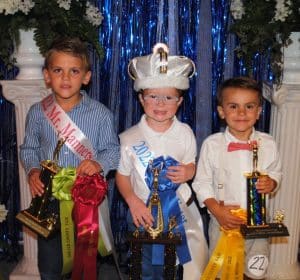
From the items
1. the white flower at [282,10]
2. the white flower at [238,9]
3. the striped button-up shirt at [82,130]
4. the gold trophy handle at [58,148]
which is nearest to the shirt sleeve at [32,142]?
the striped button-up shirt at [82,130]

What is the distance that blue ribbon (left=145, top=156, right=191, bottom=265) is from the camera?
2.26m

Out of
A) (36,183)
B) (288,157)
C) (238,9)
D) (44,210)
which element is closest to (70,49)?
(36,183)

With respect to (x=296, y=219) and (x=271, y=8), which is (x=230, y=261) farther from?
(x=271, y=8)

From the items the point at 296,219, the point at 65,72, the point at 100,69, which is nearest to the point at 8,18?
the point at 65,72

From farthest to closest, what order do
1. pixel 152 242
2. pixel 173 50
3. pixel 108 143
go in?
pixel 173 50, pixel 108 143, pixel 152 242

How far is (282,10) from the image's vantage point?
91.7 inches

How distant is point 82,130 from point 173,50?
84 centimetres

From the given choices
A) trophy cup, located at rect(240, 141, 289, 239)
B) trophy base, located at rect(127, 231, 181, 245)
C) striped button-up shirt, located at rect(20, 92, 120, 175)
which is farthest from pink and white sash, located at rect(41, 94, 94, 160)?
trophy cup, located at rect(240, 141, 289, 239)

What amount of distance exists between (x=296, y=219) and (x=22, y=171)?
148cm

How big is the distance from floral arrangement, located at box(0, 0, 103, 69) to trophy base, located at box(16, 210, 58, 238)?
0.79 meters

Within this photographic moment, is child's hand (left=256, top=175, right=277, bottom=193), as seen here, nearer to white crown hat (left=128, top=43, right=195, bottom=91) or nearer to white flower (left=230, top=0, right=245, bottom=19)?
white crown hat (left=128, top=43, right=195, bottom=91)

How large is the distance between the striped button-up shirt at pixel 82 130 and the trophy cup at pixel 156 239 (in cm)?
27

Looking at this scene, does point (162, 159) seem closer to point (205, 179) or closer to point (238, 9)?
point (205, 179)

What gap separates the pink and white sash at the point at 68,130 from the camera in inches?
91.7
